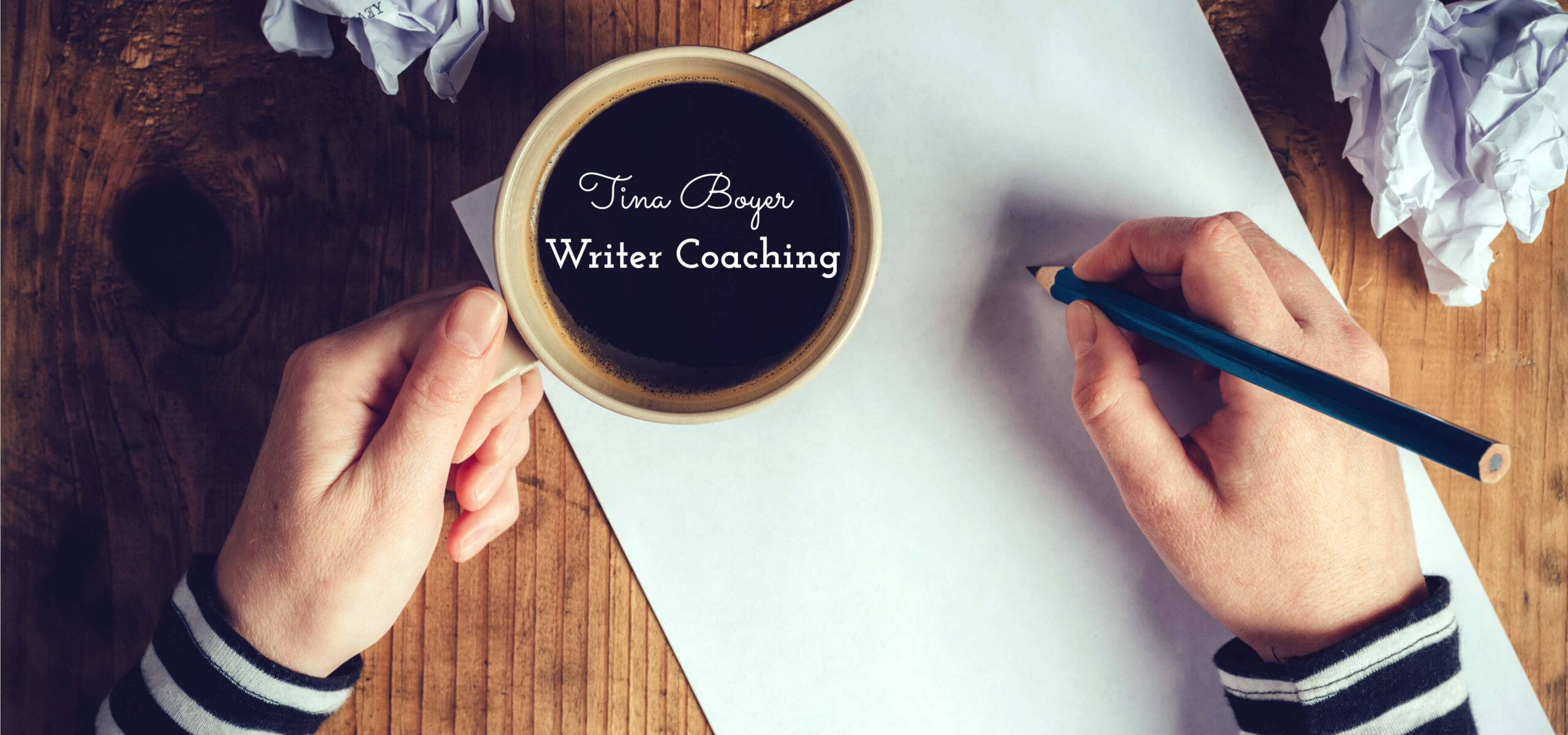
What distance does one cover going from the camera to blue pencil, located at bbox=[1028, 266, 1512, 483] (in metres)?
0.46

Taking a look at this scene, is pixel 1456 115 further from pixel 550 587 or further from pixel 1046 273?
pixel 550 587

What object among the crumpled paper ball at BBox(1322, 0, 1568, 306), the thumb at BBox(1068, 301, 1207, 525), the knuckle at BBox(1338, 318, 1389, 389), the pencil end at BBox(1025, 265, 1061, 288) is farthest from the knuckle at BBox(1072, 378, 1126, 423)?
the crumpled paper ball at BBox(1322, 0, 1568, 306)

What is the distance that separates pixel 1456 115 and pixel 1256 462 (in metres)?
0.40

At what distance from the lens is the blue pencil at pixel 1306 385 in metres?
0.46

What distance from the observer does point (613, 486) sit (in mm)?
805

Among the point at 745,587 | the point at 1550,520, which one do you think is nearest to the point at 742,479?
the point at 745,587

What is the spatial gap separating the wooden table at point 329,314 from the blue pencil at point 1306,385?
292 mm

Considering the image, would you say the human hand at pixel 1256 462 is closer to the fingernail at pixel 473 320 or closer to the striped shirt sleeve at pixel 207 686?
the fingernail at pixel 473 320

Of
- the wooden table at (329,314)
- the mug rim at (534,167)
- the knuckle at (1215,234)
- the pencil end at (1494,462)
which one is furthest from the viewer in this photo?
the wooden table at (329,314)

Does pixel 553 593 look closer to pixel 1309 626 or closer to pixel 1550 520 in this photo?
pixel 1309 626

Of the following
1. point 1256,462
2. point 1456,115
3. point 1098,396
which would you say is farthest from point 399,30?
point 1456,115

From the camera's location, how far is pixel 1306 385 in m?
0.54

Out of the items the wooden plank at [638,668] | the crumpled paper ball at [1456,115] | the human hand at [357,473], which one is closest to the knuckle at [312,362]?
the human hand at [357,473]

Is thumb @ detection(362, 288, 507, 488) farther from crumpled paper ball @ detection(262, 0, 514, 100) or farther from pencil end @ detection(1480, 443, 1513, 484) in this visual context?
pencil end @ detection(1480, 443, 1513, 484)
